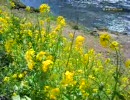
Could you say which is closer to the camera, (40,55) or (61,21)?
(40,55)

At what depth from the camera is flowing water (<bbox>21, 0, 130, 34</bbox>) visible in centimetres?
1725

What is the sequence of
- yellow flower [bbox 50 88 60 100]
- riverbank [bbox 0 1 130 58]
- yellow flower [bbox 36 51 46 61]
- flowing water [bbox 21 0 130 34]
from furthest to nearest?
flowing water [bbox 21 0 130 34]
riverbank [bbox 0 1 130 58]
yellow flower [bbox 36 51 46 61]
yellow flower [bbox 50 88 60 100]

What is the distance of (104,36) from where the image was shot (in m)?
3.34

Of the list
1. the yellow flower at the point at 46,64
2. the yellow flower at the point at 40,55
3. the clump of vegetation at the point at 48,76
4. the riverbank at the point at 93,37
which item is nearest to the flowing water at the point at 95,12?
the riverbank at the point at 93,37

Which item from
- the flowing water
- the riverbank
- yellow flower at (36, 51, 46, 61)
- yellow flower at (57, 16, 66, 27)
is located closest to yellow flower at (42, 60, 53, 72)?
yellow flower at (36, 51, 46, 61)

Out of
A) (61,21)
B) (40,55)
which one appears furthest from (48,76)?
(61,21)

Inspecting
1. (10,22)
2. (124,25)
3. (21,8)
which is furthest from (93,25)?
(10,22)

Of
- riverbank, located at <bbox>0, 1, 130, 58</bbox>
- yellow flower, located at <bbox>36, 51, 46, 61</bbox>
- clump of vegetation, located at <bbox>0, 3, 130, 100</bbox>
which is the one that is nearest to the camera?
clump of vegetation, located at <bbox>0, 3, 130, 100</bbox>

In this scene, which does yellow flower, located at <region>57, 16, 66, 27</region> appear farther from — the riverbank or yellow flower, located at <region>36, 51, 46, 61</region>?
the riverbank

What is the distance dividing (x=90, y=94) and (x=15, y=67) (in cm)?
116

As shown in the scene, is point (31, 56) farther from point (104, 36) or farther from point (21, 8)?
point (21, 8)

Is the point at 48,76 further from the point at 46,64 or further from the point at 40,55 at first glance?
the point at 46,64

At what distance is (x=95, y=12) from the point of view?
19.6 m

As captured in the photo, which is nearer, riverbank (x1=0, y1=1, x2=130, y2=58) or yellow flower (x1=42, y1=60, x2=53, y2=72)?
yellow flower (x1=42, y1=60, x2=53, y2=72)
